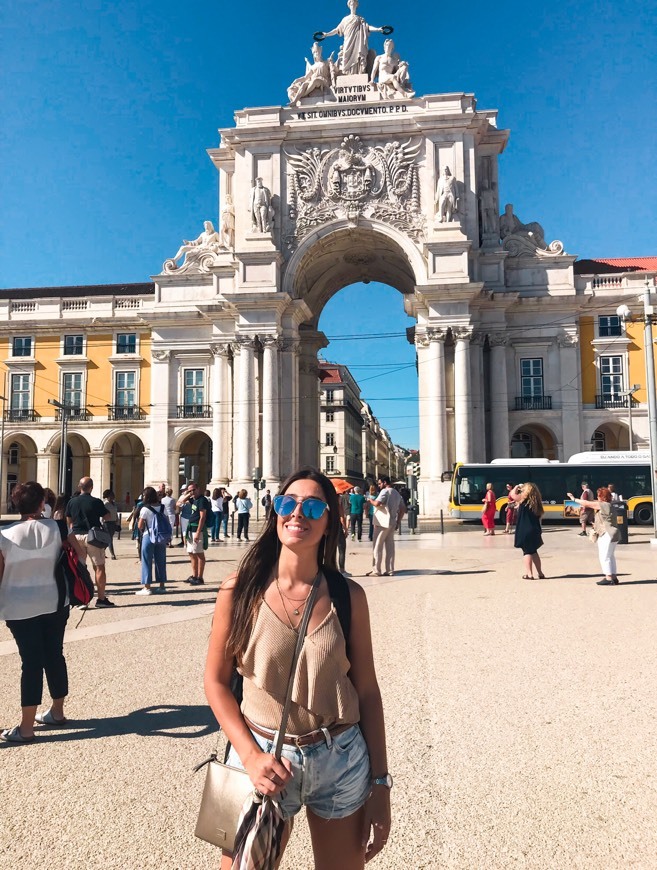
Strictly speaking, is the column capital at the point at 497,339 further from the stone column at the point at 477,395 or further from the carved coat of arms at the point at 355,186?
the carved coat of arms at the point at 355,186

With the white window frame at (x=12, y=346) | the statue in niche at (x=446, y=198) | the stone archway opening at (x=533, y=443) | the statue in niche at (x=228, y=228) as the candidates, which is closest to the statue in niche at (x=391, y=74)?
the statue in niche at (x=446, y=198)

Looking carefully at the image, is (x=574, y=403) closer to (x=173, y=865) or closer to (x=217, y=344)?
(x=217, y=344)

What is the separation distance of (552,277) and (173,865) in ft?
118

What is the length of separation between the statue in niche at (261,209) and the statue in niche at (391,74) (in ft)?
27.6

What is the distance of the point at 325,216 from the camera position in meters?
34.5

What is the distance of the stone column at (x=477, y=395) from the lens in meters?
33.0

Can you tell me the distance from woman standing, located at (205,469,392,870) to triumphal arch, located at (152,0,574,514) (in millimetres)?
29682

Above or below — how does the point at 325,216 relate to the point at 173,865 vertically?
above

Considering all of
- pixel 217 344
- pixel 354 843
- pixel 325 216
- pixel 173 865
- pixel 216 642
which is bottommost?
pixel 173 865

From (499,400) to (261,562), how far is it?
33.1m

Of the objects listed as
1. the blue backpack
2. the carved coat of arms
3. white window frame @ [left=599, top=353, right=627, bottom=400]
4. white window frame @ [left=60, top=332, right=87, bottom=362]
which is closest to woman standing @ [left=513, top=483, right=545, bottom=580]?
the blue backpack

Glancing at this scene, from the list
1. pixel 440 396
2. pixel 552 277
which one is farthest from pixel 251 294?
pixel 552 277

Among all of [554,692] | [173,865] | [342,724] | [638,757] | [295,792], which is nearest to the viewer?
[295,792]

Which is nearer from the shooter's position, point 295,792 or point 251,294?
point 295,792
